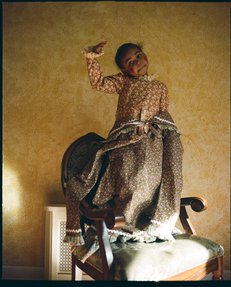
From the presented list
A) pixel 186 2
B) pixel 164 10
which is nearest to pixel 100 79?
pixel 164 10

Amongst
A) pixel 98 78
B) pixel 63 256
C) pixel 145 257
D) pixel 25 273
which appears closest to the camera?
pixel 145 257

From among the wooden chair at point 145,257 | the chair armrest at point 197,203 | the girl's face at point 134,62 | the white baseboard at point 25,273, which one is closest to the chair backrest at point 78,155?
the wooden chair at point 145,257

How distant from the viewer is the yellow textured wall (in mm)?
2004

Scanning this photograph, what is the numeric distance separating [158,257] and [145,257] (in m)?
0.06

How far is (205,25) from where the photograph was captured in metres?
2.05

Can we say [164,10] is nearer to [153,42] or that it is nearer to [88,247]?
[153,42]

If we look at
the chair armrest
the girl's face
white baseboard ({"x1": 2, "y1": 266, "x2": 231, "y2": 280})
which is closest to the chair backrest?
the girl's face

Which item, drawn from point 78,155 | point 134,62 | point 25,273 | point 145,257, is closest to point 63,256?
point 25,273

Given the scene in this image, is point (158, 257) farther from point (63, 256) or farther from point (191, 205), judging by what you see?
point (63, 256)

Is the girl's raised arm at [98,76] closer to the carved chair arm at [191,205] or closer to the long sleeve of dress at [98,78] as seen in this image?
the long sleeve of dress at [98,78]

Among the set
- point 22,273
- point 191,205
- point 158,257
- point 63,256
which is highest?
point 191,205

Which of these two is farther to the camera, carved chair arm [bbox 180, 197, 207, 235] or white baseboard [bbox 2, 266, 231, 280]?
white baseboard [bbox 2, 266, 231, 280]

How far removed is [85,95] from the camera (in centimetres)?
203

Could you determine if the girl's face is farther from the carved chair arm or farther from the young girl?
the carved chair arm
